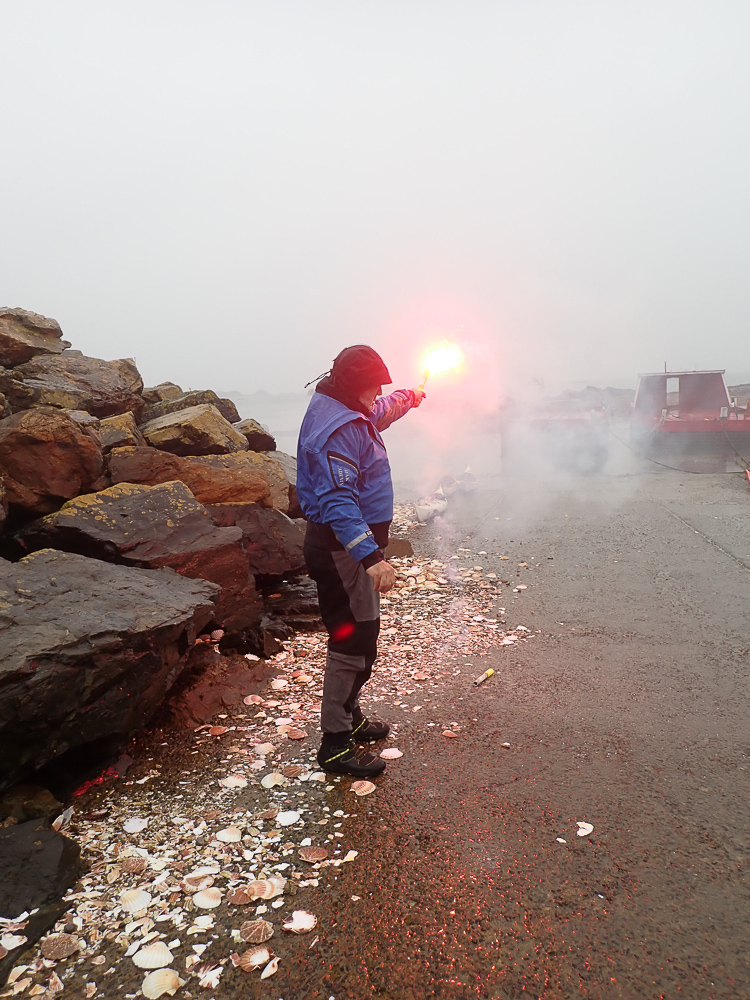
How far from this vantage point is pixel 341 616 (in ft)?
9.14

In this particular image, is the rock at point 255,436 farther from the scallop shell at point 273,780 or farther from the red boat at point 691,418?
the red boat at point 691,418

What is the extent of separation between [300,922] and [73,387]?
5.06 m

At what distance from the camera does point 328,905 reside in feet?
6.58

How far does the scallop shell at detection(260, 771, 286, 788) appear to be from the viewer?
106 inches

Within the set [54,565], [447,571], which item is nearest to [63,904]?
[54,565]

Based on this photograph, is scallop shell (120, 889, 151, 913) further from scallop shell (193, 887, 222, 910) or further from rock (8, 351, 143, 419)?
rock (8, 351, 143, 419)

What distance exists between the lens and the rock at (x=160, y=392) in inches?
295

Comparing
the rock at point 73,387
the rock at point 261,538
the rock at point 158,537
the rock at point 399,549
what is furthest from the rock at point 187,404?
the rock at point 399,549

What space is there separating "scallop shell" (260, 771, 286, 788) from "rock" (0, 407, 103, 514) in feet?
8.38

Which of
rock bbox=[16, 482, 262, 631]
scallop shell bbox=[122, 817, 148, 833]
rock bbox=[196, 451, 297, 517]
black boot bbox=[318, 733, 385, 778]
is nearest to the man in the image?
black boot bbox=[318, 733, 385, 778]

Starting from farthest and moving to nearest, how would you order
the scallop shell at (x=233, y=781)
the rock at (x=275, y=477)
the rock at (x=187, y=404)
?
the rock at (x=187, y=404) < the rock at (x=275, y=477) < the scallop shell at (x=233, y=781)

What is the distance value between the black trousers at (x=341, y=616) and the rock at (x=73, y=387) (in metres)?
3.64

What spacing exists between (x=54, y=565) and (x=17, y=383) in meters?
2.63

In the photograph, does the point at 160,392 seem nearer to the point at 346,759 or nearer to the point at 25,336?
the point at 25,336
